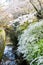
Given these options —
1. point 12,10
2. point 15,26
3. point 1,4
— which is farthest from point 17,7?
point 15,26

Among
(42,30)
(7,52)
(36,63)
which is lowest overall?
(7,52)

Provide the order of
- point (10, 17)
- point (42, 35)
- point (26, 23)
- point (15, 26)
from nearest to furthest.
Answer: point (42, 35), point (26, 23), point (15, 26), point (10, 17)

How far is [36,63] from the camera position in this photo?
376cm

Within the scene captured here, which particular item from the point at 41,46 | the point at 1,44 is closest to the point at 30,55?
the point at 41,46

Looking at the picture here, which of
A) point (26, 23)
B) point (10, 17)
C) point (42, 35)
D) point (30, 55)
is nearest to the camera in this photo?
point (30, 55)

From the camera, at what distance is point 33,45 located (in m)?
4.32

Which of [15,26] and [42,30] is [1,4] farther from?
[42,30]

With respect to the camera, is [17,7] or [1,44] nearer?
[1,44]

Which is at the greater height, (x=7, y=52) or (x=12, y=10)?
(x=12, y=10)

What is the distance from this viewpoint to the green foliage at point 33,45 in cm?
384

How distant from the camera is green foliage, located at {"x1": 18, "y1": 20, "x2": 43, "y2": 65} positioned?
12.6 feet

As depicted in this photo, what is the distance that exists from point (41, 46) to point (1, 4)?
9.37 metres

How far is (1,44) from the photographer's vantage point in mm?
5707

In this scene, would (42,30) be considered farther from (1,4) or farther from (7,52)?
(1,4)
